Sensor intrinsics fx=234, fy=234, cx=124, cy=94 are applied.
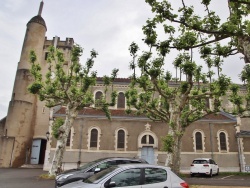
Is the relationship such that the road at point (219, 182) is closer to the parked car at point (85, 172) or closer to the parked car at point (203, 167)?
the parked car at point (203, 167)

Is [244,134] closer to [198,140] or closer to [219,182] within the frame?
[198,140]

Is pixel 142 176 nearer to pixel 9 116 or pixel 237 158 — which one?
pixel 237 158

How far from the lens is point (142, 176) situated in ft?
22.5

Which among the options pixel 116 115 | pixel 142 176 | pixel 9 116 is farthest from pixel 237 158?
pixel 9 116

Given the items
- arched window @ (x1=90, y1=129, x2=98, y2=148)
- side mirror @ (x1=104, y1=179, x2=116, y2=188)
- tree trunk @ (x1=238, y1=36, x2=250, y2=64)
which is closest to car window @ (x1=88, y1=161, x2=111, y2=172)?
side mirror @ (x1=104, y1=179, x2=116, y2=188)

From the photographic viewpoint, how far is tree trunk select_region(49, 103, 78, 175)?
1549cm

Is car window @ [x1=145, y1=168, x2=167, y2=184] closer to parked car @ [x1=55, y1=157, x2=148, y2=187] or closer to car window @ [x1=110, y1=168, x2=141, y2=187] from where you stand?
car window @ [x1=110, y1=168, x2=141, y2=187]

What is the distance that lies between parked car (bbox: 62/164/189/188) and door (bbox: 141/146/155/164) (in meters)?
18.1

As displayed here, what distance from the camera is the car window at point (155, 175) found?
684 cm

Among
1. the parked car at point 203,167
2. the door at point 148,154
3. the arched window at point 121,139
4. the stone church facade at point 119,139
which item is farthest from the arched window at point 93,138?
the parked car at point 203,167

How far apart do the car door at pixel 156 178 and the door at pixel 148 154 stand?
1811 centimetres

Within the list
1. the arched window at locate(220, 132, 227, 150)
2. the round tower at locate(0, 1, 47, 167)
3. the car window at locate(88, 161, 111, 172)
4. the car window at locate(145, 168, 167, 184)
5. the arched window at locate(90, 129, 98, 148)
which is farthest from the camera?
the round tower at locate(0, 1, 47, 167)

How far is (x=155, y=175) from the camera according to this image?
276 inches

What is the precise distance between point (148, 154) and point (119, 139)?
11.4 feet
